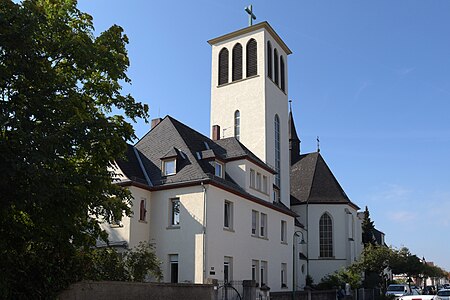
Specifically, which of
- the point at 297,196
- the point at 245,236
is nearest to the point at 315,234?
the point at 297,196

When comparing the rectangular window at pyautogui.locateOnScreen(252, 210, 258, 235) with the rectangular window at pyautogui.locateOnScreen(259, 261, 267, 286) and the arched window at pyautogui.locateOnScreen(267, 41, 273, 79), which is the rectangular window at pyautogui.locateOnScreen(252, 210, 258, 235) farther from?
the arched window at pyautogui.locateOnScreen(267, 41, 273, 79)

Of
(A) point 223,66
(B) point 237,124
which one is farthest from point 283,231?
(A) point 223,66

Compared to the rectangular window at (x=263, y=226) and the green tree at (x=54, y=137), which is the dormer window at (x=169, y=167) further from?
the green tree at (x=54, y=137)

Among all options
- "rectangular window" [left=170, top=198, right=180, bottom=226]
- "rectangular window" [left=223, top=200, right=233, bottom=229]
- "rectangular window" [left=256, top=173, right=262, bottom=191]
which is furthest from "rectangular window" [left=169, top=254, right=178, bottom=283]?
"rectangular window" [left=256, top=173, right=262, bottom=191]

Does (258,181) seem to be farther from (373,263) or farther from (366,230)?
(366,230)

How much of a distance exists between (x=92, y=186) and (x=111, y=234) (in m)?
15.2

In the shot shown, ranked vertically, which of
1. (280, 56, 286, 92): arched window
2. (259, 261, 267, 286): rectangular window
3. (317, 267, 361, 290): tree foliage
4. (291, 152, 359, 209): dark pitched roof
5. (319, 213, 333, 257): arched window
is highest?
(280, 56, 286, 92): arched window

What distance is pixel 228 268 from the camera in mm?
28797

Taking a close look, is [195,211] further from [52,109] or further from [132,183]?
[52,109]

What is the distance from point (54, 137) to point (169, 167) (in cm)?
1842

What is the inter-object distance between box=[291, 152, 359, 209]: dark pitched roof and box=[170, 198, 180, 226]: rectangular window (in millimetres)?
25116

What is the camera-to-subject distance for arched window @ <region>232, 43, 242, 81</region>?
45.1 metres

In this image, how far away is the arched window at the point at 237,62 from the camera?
45062 mm

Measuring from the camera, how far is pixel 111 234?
27109 millimetres
